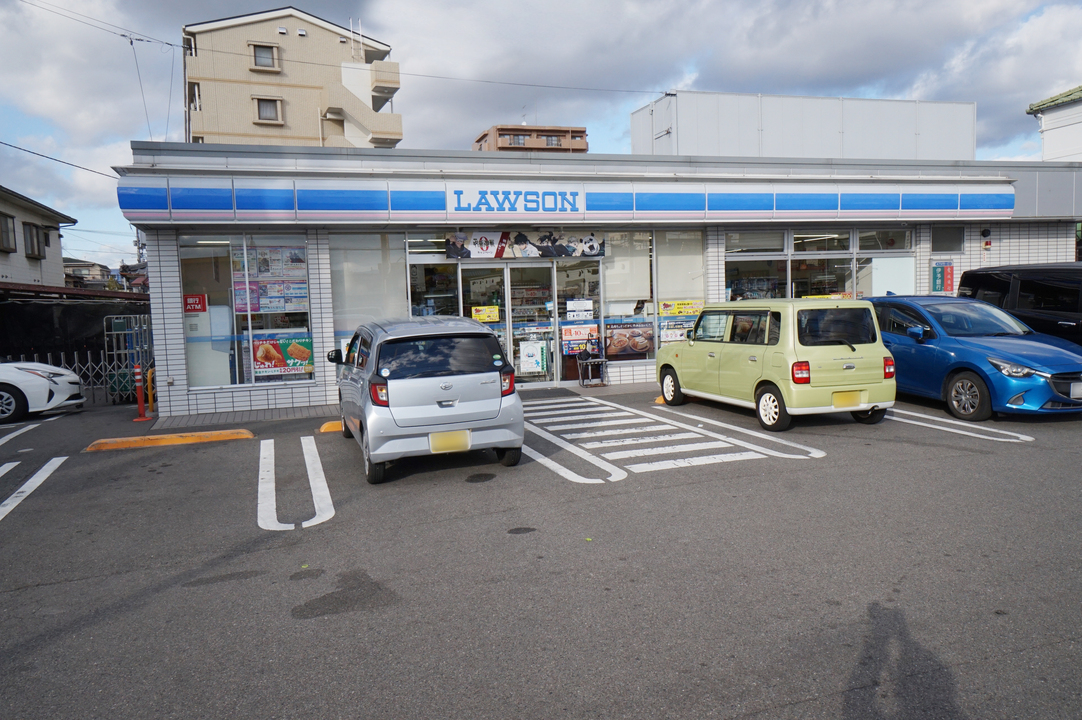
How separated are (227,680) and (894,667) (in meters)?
3.25

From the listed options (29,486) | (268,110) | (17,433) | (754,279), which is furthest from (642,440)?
(268,110)

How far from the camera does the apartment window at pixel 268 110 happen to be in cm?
3894

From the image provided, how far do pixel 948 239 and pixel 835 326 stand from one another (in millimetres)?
9365

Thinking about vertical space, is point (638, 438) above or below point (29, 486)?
above

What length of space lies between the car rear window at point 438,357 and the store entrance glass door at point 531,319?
21.4ft

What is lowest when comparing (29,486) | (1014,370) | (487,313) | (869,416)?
(29,486)

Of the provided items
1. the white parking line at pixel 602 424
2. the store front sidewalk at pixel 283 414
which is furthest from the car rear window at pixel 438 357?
the store front sidewalk at pixel 283 414

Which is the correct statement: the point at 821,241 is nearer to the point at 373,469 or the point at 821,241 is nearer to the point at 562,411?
the point at 562,411

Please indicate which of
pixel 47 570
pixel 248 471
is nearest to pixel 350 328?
pixel 248 471

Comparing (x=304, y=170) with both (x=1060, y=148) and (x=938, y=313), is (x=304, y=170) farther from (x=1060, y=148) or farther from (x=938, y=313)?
(x=1060, y=148)

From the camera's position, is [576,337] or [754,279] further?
[754,279]

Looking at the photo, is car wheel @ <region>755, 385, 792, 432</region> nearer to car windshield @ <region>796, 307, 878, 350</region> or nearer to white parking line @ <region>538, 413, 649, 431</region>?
car windshield @ <region>796, 307, 878, 350</region>

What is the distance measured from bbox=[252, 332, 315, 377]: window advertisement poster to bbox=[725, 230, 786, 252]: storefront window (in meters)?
8.74

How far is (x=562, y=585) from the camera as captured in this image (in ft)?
14.9
